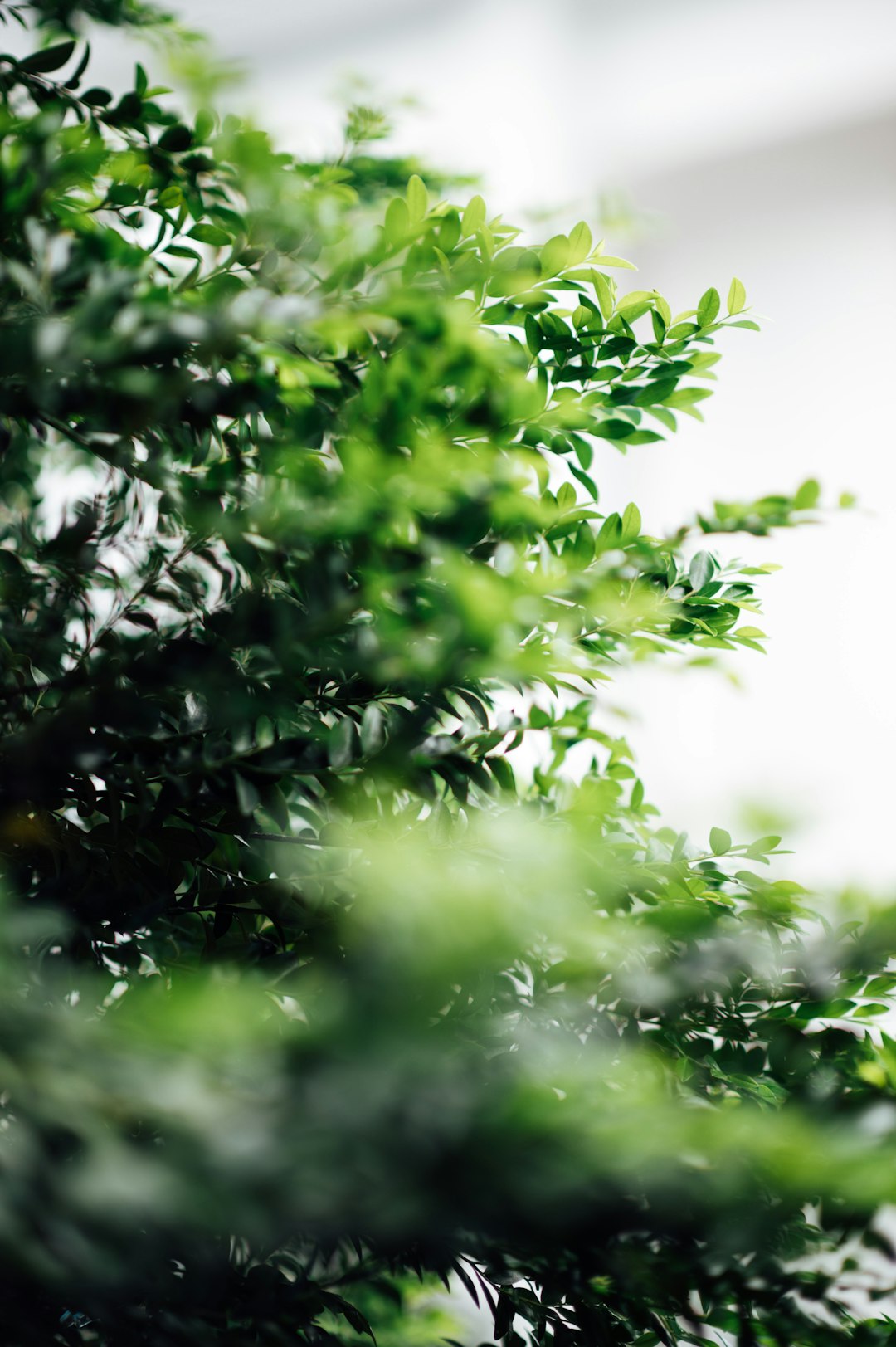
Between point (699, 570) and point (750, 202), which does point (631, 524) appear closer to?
point (699, 570)

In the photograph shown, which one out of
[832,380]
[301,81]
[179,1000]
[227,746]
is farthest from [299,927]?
[301,81]

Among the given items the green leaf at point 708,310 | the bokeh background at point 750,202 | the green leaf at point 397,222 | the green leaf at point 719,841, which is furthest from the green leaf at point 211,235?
the bokeh background at point 750,202

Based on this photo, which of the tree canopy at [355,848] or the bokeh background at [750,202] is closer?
the tree canopy at [355,848]

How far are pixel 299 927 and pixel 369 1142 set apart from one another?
28 cm

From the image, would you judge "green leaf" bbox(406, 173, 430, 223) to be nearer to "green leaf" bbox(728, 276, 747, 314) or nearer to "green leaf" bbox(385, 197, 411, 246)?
"green leaf" bbox(385, 197, 411, 246)

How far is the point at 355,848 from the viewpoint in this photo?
1.41ft

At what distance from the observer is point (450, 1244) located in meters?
0.40

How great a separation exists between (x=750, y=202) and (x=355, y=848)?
2334 mm

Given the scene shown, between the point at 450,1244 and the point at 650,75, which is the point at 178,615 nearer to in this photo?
the point at 450,1244

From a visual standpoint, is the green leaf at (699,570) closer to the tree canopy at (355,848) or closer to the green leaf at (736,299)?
the tree canopy at (355,848)

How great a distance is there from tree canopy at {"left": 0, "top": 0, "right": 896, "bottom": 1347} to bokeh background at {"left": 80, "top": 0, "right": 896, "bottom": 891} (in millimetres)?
1515

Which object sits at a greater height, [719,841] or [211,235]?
[211,235]

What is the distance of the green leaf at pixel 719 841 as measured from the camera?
566mm

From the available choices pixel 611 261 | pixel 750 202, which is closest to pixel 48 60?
pixel 611 261
